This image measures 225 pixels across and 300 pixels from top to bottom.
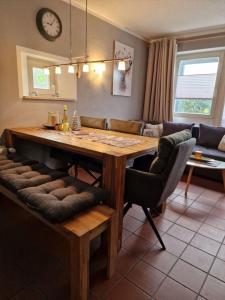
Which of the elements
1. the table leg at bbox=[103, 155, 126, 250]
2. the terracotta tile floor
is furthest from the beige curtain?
the table leg at bbox=[103, 155, 126, 250]

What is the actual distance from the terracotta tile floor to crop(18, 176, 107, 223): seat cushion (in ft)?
1.66

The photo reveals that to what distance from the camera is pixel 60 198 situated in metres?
1.22

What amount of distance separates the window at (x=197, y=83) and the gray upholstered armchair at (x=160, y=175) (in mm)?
3021

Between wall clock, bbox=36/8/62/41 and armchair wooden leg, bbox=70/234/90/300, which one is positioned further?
wall clock, bbox=36/8/62/41

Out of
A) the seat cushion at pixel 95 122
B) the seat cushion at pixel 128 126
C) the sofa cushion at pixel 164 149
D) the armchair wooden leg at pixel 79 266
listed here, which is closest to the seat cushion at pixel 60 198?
the armchair wooden leg at pixel 79 266

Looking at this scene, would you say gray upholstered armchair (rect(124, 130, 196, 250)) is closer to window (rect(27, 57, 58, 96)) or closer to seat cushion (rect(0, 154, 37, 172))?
seat cushion (rect(0, 154, 37, 172))

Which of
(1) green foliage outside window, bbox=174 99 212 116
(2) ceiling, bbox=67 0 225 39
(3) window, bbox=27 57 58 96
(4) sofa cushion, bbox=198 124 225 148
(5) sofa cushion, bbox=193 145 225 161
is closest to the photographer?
(3) window, bbox=27 57 58 96

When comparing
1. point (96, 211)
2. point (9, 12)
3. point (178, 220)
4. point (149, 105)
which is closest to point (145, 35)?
point (149, 105)

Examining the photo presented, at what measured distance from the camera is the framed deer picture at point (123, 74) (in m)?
3.66

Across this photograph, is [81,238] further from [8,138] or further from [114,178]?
[8,138]

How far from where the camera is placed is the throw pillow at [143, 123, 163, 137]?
3.83 m

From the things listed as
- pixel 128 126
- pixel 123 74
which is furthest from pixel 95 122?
pixel 123 74

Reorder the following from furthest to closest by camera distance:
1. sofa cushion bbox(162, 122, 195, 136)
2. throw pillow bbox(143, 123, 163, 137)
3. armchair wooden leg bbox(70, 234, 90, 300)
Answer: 1. throw pillow bbox(143, 123, 163, 137)
2. sofa cushion bbox(162, 122, 195, 136)
3. armchair wooden leg bbox(70, 234, 90, 300)

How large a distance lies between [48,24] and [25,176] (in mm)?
2125
